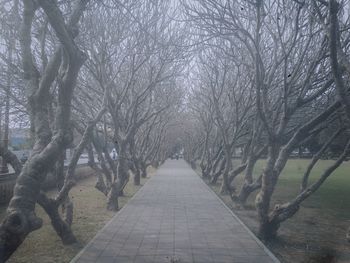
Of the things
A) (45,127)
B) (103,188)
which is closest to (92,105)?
(103,188)

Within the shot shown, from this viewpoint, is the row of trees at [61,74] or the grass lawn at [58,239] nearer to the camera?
the row of trees at [61,74]

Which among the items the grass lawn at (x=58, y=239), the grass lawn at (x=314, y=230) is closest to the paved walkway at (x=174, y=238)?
the grass lawn at (x=58, y=239)

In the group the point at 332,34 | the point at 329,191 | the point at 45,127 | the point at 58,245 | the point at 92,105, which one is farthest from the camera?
the point at 329,191

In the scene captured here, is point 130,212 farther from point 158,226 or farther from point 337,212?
point 337,212

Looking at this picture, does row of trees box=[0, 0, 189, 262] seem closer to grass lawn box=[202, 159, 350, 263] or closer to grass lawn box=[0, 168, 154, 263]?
grass lawn box=[0, 168, 154, 263]

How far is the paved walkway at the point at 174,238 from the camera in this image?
24.9 ft

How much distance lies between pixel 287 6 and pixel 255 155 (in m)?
5.89

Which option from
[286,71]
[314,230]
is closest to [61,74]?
[286,71]

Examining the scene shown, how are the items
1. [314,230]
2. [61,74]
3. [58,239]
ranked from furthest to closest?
1. [314,230]
2. [58,239]
3. [61,74]

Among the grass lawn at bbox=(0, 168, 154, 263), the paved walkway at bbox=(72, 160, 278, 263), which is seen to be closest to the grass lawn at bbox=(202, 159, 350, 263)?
the paved walkway at bbox=(72, 160, 278, 263)

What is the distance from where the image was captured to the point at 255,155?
1473 cm

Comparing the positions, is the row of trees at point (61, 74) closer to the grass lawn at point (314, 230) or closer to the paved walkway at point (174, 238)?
the paved walkway at point (174, 238)

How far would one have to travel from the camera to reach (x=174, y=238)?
9.21 meters

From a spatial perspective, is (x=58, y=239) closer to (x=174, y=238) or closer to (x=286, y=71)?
(x=174, y=238)
